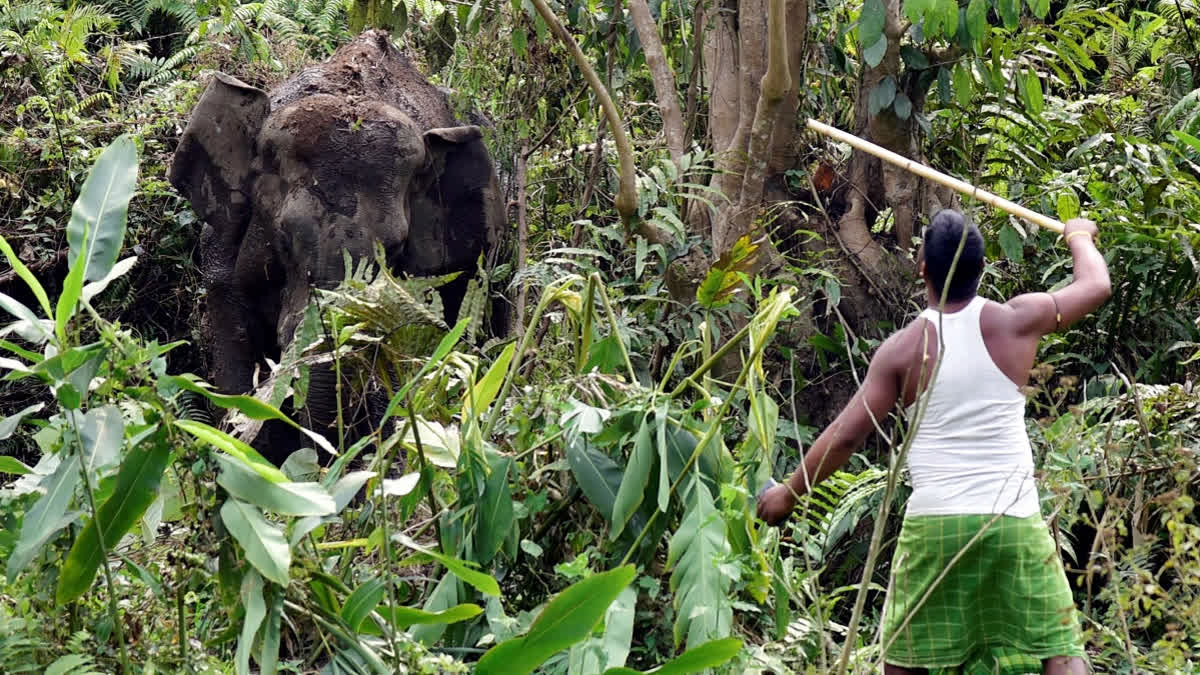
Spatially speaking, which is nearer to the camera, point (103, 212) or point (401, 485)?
point (103, 212)

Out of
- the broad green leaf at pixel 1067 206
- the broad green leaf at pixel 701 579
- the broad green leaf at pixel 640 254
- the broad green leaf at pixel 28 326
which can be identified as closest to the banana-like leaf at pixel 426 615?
the broad green leaf at pixel 701 579

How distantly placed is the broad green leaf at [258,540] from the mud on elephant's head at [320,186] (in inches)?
153

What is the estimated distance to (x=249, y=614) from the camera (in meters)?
2.41

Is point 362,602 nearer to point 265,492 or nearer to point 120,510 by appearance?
point 265,492

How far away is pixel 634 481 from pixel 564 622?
597 mm

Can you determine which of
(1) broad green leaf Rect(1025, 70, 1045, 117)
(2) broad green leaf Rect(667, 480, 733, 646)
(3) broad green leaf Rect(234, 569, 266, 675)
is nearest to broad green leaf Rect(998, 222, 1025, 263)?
(1) broad green leaf Rect(1025, 70, 1045, 117)

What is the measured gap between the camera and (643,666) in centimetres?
309

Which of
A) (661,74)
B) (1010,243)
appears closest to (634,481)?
(661,74)

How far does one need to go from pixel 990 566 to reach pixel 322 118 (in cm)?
437

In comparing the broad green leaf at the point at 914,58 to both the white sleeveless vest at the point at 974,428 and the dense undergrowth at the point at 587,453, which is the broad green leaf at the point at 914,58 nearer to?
the dense undergrowth at the point at 587,453

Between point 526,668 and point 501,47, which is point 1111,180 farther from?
point 526,668

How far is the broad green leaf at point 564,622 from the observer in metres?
2.41

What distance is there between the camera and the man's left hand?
10.2 feet

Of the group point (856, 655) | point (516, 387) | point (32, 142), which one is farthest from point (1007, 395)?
point (32, 142)
